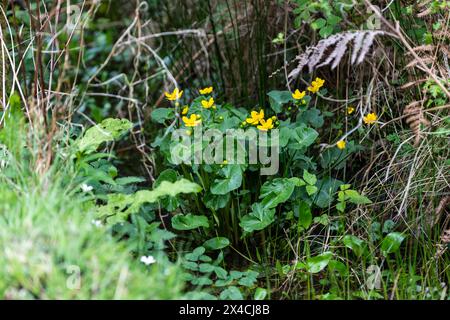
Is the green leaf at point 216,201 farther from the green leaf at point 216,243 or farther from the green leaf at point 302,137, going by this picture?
the green leaf at point 302,137

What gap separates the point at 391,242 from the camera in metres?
2.78

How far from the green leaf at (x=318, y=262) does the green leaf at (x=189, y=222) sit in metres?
0.45

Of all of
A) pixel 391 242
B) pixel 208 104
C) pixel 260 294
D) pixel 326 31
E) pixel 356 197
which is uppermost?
pixel 326 31

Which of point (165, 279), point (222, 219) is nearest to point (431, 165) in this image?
point (222, 219)

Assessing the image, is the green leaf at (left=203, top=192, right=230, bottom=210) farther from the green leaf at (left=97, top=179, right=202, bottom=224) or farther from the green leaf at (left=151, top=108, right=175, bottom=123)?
the green leaf at (left=151, top=108, right=175, bottom=123)

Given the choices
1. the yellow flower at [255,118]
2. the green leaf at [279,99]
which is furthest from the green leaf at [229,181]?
the green leaf at [279,99]

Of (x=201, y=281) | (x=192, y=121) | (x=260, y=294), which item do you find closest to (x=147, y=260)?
(x=201, y=281)

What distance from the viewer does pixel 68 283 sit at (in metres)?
2.19

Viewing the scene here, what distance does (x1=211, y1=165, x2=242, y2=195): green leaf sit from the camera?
2906 millimetres

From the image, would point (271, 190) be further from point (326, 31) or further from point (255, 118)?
point (326, 31)

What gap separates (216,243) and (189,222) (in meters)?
0.15
